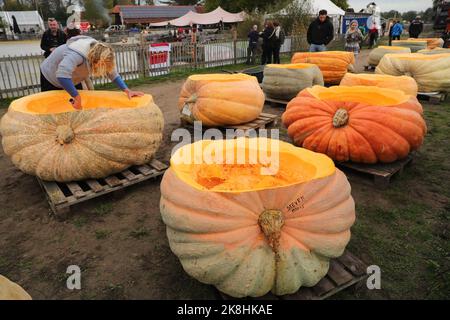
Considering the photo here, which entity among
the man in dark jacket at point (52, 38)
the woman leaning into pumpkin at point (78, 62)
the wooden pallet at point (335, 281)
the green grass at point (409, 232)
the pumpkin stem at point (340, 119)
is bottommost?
the green grass at point (409, 232)

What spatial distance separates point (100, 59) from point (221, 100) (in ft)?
5.50

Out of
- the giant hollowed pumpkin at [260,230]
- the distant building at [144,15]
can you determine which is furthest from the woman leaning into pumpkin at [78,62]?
the distant building at [144,15]

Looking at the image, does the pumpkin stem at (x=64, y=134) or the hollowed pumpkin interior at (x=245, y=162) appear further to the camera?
the pumpkin stem at (x=64, y=134)

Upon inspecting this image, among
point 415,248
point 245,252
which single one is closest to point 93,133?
point 245,252

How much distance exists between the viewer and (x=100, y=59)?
3279mm

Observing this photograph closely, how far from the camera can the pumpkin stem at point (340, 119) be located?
3.43 m

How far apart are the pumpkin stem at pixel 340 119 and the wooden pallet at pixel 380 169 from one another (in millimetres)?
479

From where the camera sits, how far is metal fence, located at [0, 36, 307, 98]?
7676mm

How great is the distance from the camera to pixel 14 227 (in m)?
2.89

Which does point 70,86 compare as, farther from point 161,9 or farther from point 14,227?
point 161,9

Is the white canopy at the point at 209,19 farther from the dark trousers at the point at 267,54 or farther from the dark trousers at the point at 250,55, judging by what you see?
the dark trousers at the point at 267,54

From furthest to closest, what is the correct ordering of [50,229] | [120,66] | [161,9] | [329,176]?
[161,9], [120,66], [50,229], [329,176]

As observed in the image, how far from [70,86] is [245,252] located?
243 centimetres

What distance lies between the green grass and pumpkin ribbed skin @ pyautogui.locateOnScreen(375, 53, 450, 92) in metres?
3.31
